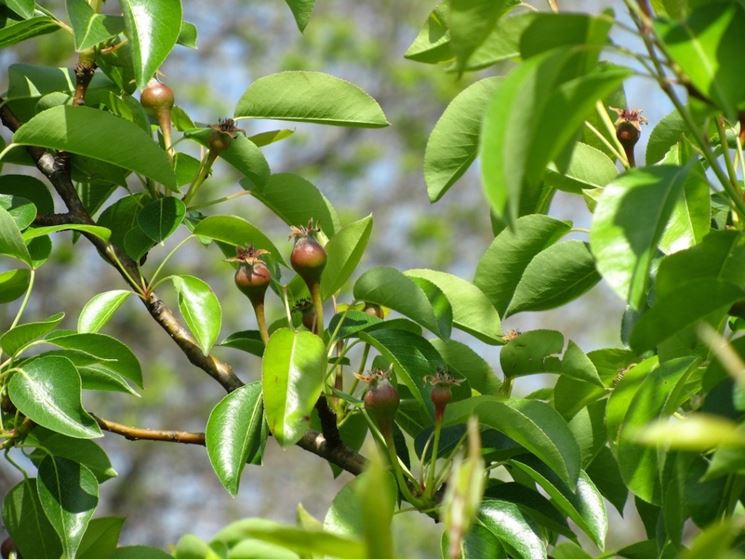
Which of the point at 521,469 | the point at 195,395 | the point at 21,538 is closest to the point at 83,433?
the point at 21,538

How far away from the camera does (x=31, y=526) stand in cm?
133

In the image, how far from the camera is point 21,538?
1314mm

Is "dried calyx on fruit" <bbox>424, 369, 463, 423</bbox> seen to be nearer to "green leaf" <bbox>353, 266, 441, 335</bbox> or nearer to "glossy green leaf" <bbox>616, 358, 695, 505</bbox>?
"green leaf" <bbox>353, 266, 441, 335</bbox>

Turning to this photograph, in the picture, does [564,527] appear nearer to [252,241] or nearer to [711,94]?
[252,241]

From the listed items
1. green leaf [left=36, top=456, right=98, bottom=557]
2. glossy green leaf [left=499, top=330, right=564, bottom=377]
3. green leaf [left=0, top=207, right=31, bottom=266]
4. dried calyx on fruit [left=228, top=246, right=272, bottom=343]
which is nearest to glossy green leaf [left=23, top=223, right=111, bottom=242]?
green leaf [left=0, top=207, right=31, bottom=266]

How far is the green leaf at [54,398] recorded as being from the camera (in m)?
1.19

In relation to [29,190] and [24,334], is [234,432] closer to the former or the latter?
[24,334]

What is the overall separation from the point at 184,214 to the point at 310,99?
0.73ft

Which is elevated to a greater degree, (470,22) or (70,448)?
(470,22)

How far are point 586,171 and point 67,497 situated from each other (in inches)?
26.3

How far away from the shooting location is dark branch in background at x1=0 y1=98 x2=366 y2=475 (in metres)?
1.29

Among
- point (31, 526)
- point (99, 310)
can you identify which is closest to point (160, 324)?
point (99, 310)

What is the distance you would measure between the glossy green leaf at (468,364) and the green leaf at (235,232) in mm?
214

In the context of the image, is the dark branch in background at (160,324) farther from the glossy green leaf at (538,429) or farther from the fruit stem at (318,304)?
the glossy green leaf at (538,429)
